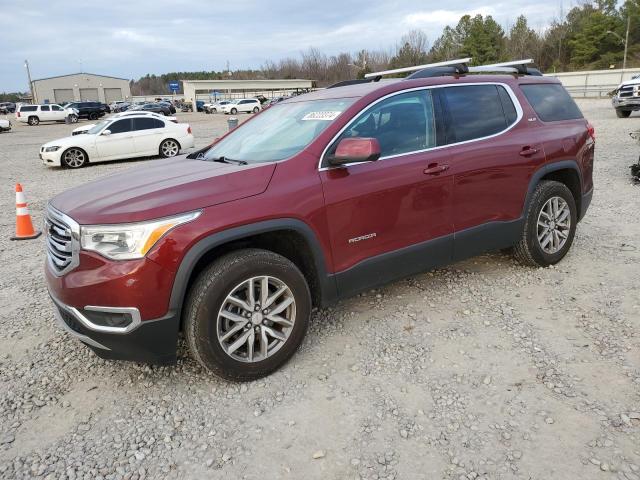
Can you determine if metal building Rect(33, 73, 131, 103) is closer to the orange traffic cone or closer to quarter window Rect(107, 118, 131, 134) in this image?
quarter window Rect(107, 118, 131, 134)

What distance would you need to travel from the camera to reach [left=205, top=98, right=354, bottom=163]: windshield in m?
3.47

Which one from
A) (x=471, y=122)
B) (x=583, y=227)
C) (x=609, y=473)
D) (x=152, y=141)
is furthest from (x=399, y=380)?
(x=152, y=141)

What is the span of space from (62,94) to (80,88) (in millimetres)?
3271

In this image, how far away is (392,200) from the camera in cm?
351

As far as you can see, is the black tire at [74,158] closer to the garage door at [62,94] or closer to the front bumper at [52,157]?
the front bumper at [52,157]

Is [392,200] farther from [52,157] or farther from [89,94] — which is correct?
[89,94]

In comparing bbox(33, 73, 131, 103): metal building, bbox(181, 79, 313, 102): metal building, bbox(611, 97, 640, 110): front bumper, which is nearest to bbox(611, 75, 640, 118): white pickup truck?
bbox(611, 97, 640, 110): front bumper

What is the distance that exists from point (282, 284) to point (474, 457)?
1.44m

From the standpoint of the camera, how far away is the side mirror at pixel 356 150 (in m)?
3.12

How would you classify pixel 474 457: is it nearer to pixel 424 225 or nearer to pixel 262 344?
pixel 262 344

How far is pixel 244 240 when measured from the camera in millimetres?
3096

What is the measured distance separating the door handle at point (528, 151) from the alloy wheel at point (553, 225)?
0.51 m

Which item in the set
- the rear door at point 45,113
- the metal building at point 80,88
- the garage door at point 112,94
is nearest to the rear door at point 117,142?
the rear door at point 45,113

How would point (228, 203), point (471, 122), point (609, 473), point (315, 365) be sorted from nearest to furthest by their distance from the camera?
point (609, 473) < point (228, 203) < point (315, 365) < point (471, 122)
